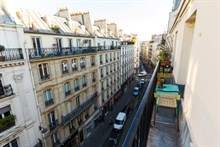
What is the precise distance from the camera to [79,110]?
590 inches

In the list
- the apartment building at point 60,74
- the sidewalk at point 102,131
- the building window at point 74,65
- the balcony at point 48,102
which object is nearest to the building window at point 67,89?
the apartment building at point 60,74

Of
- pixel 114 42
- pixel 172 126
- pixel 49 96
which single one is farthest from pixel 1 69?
pixel 114 42

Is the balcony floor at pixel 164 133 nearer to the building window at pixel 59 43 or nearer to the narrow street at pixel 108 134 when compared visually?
the building window at pixel 59 43

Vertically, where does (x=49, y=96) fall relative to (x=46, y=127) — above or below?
above

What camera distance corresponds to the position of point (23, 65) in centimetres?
902

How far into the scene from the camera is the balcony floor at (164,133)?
10.9ft

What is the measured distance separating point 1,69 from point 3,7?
4.91 meters

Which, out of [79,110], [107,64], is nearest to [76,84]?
[79,110]

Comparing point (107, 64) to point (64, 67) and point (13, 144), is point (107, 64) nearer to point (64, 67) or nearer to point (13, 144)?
point (64, 67)

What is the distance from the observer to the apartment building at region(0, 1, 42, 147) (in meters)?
8.06

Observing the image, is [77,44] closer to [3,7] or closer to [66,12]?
[66,12]

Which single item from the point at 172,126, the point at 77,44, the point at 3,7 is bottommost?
the point at 172,126

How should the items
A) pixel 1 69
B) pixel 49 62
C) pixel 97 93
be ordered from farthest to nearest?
pixel 97 93 < pixel 49 62 < pixel 1 69

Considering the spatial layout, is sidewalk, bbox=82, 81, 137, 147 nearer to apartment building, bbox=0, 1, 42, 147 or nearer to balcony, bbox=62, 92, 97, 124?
balcony, bbox=62, 92, 97, 124
